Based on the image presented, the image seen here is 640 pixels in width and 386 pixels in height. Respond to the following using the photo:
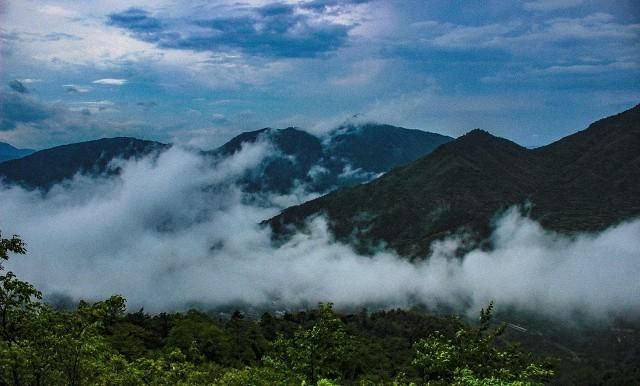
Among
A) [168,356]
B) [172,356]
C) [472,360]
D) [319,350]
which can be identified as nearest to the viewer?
[172,356]

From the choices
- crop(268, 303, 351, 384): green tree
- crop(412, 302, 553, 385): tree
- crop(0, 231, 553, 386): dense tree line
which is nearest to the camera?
crop(0, 231, 553, 386): dense tree line

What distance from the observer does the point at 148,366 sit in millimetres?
33094

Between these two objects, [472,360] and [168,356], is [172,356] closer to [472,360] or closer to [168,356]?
[168,356]

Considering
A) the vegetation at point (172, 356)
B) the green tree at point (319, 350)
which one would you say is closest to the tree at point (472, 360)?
the vegetation at point (172, 356)

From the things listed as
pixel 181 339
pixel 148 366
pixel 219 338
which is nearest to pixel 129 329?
pixel 181 339

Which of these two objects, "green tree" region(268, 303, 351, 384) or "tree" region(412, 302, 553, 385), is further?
"green tree" region(268, 303, 351, 384)

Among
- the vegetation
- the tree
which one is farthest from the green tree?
the tree

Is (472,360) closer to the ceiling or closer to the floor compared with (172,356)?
closer to the floor

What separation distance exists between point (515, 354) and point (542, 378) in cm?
338

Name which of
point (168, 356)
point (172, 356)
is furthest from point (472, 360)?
point (168, 356)

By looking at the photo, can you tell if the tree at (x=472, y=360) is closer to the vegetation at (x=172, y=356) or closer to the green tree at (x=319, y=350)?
the vegetation at (x=172, y=356)

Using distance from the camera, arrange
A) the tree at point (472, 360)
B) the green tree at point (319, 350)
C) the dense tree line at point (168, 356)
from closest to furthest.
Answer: the dense tree line at point (168, 356) → the tree at point (472, 360) → the green tree at point (319, 350)

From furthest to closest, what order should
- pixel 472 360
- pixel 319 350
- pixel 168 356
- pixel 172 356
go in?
pixel 319 350 < pixel 472 360 < pixel 168 356 < pixel 172 356

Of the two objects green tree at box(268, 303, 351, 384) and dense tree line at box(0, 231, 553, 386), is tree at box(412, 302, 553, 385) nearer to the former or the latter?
dense tree line at box(0, 231, 553, 386)
